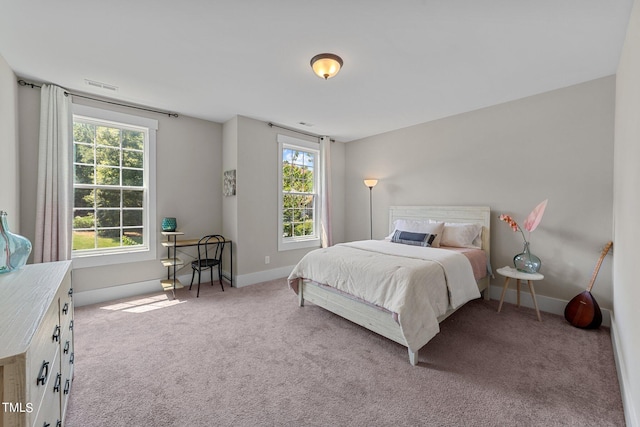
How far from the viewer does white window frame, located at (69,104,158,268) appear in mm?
3188

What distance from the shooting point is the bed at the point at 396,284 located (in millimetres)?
2100

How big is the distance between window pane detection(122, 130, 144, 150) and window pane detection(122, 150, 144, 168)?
8cm

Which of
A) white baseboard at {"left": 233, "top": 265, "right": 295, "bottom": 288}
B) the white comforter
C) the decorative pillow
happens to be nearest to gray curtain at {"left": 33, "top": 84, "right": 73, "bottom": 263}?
white baseboard at {"left": 233, "top": 265, "right": 295, "bottom": 288}

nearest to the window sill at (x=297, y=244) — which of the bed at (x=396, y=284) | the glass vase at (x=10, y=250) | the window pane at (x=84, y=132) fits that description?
the bed at (x=396, y=284)

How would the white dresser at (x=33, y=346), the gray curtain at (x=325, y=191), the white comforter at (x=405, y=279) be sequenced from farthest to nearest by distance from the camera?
the gray curtain at (x=325, y=191)
the white comforter at (x=405, y=279)
the white dresser at (x=33, y=346)

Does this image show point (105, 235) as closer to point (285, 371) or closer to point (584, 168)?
point (285, 371)

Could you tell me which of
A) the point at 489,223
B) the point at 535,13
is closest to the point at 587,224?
the point at 489,223

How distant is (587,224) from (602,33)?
1.85 m

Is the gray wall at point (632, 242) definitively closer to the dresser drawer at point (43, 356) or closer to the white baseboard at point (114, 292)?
the dresser drawer at point (43, 356)

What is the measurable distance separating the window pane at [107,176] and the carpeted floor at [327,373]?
5.24ft

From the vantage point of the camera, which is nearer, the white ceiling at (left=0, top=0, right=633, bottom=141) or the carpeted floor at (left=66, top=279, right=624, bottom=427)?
the carpeted floor at (left=66, top=279, right=624, bottom=427)

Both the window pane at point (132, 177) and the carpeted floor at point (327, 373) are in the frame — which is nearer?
the carpeted floor at point (327, 373)

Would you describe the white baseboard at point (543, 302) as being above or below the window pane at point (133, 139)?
below

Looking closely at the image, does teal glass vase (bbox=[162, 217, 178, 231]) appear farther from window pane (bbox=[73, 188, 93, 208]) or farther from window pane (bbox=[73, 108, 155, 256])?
window pane (bbox=[73, 188, 93, 208])
